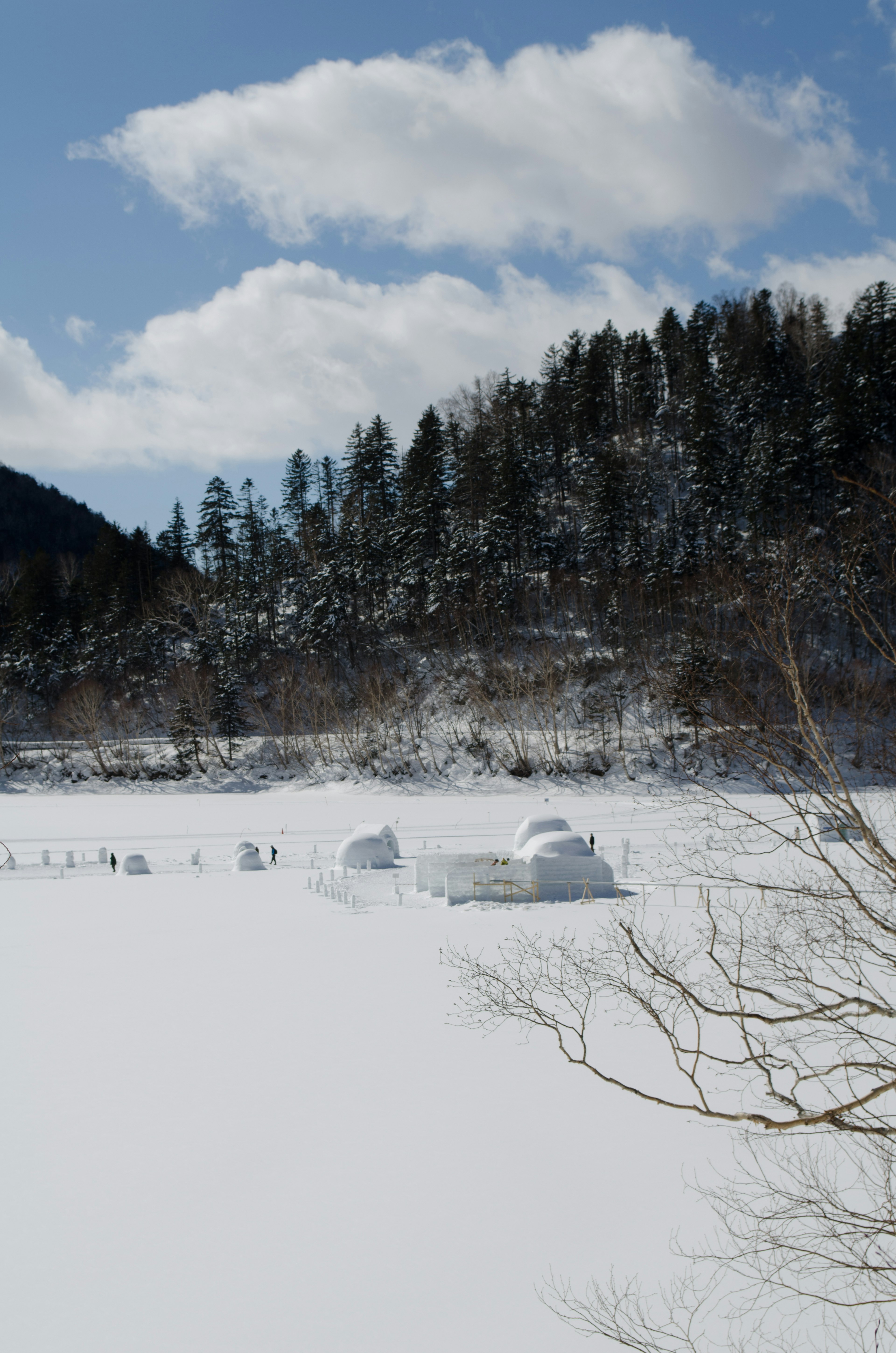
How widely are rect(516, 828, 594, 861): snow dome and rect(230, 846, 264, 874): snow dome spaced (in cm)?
969

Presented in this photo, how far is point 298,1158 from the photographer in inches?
364

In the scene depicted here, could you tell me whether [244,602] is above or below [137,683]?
above

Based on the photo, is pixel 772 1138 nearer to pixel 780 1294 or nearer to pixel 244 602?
pixel 780 1294

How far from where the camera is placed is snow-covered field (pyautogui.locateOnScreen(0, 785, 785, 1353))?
705 centimetres

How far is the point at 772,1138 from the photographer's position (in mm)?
9375

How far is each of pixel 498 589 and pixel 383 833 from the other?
31.2 meters

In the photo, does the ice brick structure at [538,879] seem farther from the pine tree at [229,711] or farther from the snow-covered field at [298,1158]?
the pine tree at [229,711]

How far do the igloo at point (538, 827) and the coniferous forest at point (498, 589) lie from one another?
1438cm

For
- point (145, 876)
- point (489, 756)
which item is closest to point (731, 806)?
point (145, 876)

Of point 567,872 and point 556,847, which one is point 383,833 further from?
point 567,872

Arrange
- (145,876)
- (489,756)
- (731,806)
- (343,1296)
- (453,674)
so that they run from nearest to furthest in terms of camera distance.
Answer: (731,806)
(343,1296)
(145,876)
(489,756)
(453,674)

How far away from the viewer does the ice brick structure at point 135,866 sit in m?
27.5

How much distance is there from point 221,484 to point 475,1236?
7780 centimetres

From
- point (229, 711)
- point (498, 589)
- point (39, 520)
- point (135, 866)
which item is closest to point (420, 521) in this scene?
point (498, 589)
